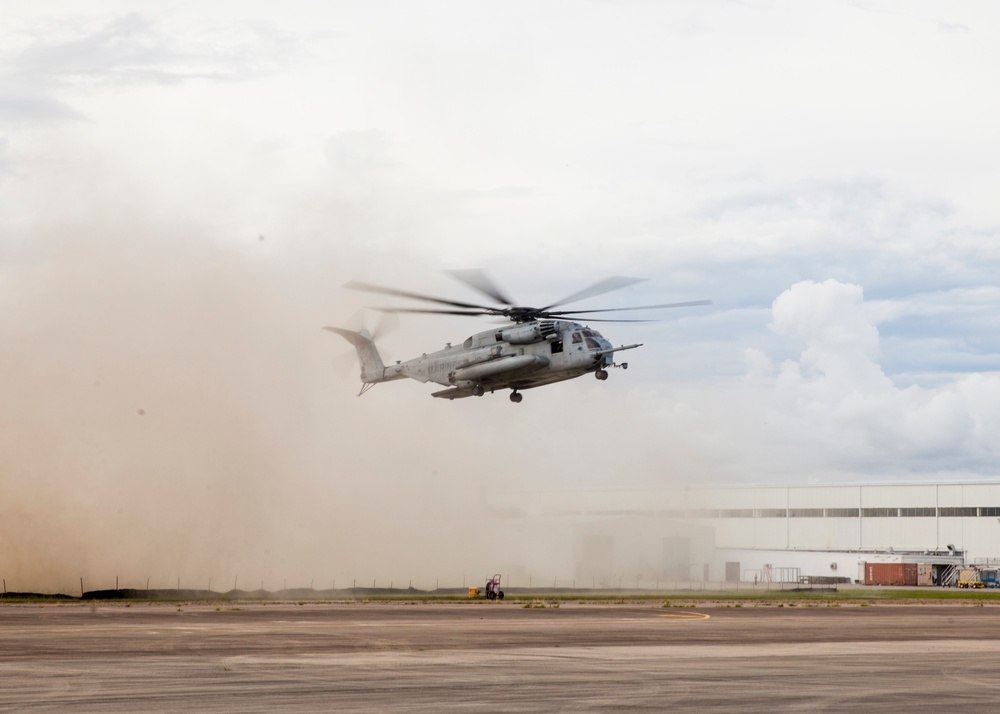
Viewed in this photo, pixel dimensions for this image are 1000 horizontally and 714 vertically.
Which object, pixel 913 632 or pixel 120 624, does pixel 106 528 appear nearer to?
pixel 120 624

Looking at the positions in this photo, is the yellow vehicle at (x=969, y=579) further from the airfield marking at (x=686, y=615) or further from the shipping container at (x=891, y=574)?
the airfield marking at (x=686, y=615)

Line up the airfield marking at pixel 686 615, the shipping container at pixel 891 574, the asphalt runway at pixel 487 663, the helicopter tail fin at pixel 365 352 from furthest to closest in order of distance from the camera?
the shipping container at pixel 891 574 → the helicopter tail fin at pixel 365 352 → the airfield marking at pixel 686 615 → the asphalt runway at pixel 487 663

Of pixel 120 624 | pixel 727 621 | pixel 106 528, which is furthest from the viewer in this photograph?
pixel 106 528

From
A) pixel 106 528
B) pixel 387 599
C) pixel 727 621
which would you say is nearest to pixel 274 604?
pixel 387 599

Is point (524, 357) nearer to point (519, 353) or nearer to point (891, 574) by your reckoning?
point (519, 353)

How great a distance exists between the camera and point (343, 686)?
→ 23328mm

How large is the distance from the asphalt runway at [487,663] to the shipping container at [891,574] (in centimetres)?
6970

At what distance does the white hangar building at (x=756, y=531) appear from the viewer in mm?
121188

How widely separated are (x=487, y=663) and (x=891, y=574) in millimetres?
101000

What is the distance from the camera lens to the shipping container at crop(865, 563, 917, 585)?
387 feet

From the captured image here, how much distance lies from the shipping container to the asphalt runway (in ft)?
229

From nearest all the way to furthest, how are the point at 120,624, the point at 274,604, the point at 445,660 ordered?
the point at 445,660 → the point at 120,624 → the point at 274,604

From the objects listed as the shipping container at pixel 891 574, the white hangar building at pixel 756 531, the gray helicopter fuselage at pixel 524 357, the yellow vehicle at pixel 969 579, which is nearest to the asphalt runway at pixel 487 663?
the gray helicopter fuselage at pixel 524 357

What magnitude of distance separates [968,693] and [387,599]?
193 feet
